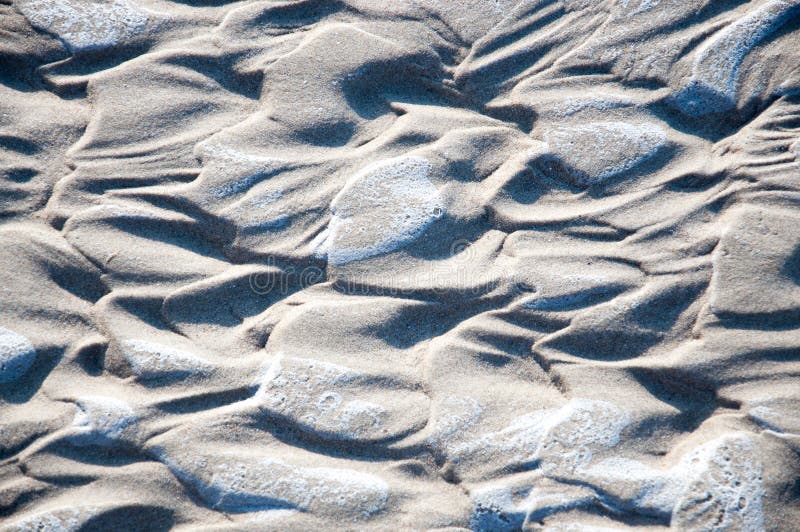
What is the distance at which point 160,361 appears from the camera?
3.53 feet

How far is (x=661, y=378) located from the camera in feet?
3.55

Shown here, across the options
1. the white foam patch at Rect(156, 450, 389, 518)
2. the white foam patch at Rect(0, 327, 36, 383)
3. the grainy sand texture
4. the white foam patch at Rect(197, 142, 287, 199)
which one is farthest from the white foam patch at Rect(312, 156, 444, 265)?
the white foam patch at Rect(0, 327, 36, 383)

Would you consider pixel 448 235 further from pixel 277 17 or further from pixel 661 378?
pixel 277 17

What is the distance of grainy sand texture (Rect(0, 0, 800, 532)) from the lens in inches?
39.3

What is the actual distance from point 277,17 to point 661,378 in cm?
117

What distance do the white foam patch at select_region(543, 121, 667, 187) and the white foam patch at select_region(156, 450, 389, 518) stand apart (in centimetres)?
76

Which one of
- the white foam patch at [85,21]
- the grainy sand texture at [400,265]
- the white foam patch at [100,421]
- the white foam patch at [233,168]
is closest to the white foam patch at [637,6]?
the grainy sand texture at [400,265]

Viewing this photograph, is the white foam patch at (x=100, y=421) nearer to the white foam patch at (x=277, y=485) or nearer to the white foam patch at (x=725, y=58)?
the white foam patch at (x=277, y=485)

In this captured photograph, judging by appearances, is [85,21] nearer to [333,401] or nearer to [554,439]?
[333,401]

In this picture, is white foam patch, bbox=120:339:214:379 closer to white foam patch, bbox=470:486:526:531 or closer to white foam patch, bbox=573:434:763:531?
white foam patch, bbox=470:486:526:531

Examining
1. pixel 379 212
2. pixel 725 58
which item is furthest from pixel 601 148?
pixel 379 212

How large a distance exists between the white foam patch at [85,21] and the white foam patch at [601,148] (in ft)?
3.30

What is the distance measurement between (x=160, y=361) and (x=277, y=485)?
1.07 ft

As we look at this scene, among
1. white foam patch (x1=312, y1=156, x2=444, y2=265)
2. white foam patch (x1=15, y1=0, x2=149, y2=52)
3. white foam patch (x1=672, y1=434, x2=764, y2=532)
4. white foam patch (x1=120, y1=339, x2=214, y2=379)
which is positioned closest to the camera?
white foam patch (x1=672, y1=434, x2=764, y2=532)
